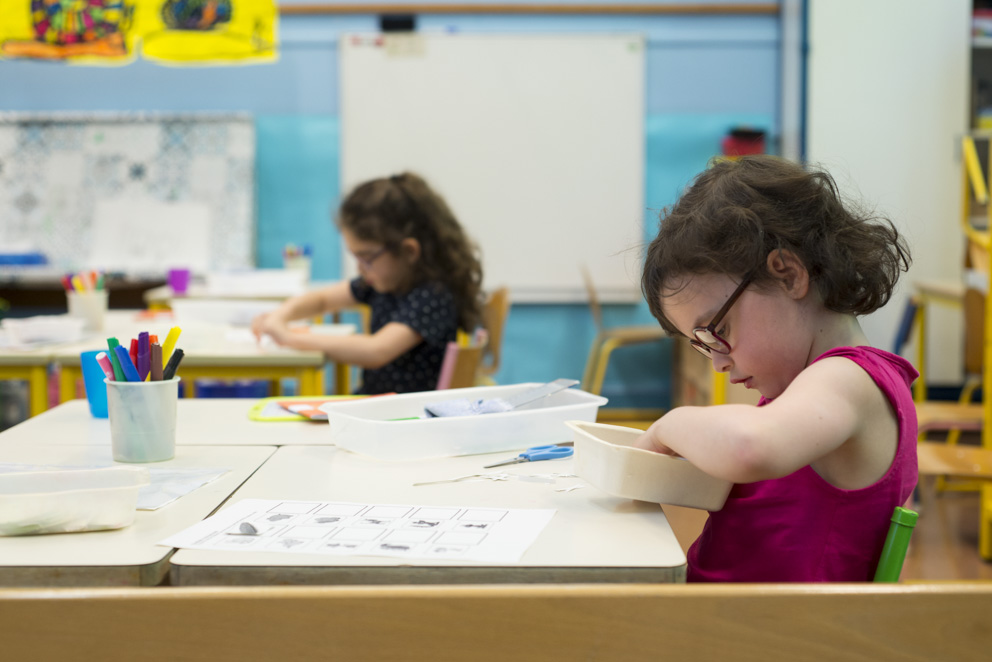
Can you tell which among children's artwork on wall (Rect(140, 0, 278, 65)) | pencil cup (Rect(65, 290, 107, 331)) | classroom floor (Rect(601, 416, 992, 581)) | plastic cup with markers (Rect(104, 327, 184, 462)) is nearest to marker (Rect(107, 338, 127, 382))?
plastic cup with markers (Rect(104, 327, 184, 462))

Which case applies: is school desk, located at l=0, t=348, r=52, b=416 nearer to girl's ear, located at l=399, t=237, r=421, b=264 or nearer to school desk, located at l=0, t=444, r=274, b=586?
girl's ear, located at l=399, t=237, r=421, b=264

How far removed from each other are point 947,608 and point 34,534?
719mm

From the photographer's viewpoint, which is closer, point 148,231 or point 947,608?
point 947,608

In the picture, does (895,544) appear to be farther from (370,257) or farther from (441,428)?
(370,257)

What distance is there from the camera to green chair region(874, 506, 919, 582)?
0.86 metres

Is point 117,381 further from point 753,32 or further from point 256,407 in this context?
point 753,32

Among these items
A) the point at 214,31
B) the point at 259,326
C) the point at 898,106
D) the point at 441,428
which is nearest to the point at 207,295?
the point at 214,31

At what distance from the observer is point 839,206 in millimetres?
940

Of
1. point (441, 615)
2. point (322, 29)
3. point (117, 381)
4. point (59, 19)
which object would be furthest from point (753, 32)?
point (441, 615)

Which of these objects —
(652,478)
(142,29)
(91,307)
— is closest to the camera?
(652,478)

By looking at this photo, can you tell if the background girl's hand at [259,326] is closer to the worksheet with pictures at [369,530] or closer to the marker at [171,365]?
the marker at [171,365]

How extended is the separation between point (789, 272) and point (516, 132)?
3.66m

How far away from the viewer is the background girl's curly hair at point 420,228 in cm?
218

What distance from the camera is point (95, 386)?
137 cm
